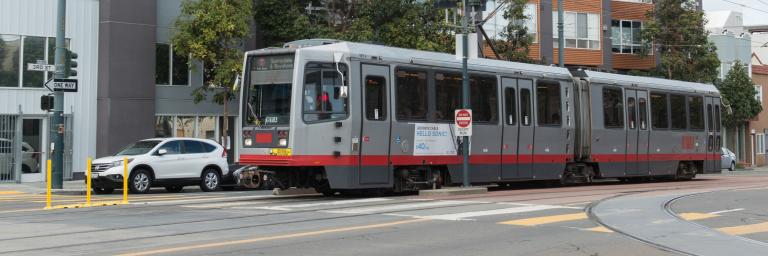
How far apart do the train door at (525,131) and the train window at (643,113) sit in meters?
5.60

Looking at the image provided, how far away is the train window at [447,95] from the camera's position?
1991 cm

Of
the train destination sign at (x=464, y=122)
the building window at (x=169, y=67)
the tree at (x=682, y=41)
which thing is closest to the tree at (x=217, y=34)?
the building window at (x=169, y=67)

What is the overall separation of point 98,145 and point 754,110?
4046 centimetres

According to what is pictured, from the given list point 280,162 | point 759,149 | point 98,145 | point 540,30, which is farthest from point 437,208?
point 759,149

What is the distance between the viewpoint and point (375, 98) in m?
18.2

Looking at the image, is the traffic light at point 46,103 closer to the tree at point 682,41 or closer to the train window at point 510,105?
the train window at point 510,105

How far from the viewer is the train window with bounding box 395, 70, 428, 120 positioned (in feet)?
61.7

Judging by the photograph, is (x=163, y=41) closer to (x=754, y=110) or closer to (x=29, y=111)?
(x=29, y=111)

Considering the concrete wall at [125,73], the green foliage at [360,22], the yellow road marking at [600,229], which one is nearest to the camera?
the yellow road marking at [600,229]

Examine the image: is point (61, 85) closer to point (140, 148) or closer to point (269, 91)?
point (140, 148)

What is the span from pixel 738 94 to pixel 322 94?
1605 inches

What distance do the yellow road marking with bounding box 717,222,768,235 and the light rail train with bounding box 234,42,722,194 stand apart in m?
7.77

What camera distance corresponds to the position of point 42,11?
2902 centimetres

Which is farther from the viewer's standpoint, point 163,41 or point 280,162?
point 163,41
